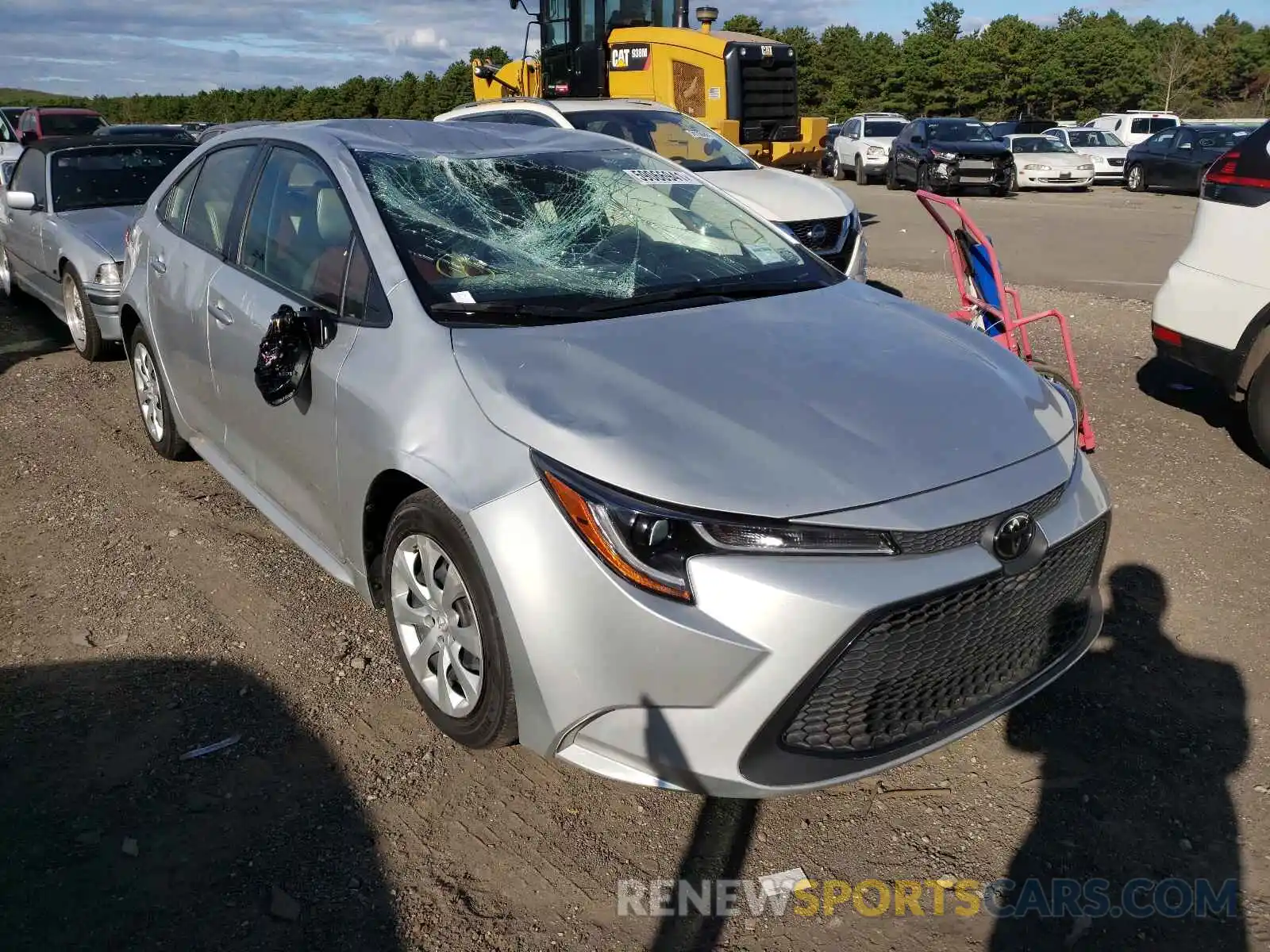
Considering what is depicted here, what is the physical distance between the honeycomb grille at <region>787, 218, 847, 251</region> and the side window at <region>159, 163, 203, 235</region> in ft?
15.7

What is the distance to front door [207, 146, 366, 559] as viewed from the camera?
136 inches

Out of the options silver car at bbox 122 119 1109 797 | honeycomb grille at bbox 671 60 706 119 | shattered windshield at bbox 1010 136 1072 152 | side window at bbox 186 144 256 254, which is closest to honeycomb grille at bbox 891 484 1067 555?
silver car at bbox 122 119 1109 797

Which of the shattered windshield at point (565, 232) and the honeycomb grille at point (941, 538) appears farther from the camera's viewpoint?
the shattered windshield at point (565, 232)

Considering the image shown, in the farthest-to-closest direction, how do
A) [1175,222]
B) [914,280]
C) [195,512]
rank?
1. [1175,222]
2. [914,280]
3. [195,512]

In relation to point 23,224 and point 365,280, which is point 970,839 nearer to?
point 365,280

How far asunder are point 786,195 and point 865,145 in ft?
60.0

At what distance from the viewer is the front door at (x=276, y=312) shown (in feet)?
11.3

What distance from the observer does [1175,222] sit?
16234mm

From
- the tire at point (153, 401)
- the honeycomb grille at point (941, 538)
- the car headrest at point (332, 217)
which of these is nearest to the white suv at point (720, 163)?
the tire at point (153, 401)

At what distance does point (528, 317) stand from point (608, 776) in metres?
1.41

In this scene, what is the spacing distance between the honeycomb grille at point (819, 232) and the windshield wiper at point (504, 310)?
Result: 5.54 metres

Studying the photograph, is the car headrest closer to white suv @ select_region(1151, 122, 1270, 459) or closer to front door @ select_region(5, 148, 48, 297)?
white suv @ select_region(1151, 122, 1270, 459)

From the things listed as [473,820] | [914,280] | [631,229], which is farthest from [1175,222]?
[473,820]

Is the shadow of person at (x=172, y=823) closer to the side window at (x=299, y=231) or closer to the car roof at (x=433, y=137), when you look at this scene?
the side window at (x=299, y=231)
